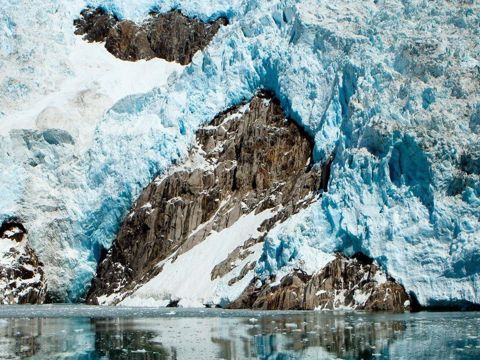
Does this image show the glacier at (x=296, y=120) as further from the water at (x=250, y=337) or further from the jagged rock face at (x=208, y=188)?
the water at (x=250, y=337)

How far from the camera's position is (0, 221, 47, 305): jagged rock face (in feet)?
171

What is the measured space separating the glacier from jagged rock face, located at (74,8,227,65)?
118 centimetres

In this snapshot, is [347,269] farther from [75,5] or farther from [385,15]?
[75,5]

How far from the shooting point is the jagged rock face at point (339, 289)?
36.2 meters

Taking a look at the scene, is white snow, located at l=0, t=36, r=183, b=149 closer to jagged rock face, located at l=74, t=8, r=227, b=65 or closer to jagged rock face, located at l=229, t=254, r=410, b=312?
jagged rock face, located at l=74, t=8, r=227, b=65

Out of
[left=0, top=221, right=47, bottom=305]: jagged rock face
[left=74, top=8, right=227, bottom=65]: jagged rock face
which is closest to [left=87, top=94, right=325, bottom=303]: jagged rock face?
[left=0, top=221, right=47, bottom=305]: jagged rock face

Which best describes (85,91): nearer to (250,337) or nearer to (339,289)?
(339,289)

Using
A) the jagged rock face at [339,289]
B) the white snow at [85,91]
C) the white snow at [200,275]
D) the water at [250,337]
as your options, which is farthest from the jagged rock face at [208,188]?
the water at [250,337]

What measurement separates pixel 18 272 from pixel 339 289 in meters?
25.0

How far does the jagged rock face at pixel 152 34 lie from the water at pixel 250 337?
41139mm

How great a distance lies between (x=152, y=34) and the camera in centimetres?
7181

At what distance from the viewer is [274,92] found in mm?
52812

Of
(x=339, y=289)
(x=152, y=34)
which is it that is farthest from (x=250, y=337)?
(x=152, y=34)

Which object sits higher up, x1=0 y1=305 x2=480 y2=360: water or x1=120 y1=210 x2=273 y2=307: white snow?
x1=120 y1=210 x2=273 y2=307: white snow
